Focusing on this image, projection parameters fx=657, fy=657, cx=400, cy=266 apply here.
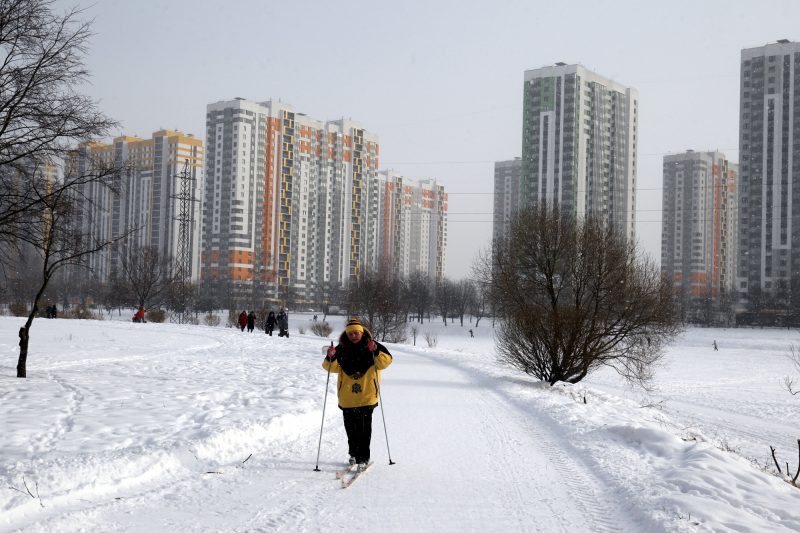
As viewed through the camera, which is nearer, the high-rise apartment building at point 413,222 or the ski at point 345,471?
the ski at point 345,471

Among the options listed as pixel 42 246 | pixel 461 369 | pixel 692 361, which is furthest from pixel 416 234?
pixel 42 246

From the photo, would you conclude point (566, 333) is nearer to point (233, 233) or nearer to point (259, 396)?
point (259, 396)

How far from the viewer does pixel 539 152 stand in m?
89.9

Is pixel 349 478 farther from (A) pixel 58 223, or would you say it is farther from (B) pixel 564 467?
(A) pixel 58 223

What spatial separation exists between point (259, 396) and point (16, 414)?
4.57m

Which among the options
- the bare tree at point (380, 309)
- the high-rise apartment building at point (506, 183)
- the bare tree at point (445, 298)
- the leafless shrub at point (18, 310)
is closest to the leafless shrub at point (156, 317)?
the leafless shrub at point (18, 310)

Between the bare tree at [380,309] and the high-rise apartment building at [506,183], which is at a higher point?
the high-rise apartment building at [506,183]

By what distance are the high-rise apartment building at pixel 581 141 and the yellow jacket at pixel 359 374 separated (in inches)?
3205

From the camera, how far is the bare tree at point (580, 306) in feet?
74.3

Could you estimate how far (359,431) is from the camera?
306 inches

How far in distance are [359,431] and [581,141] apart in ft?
284

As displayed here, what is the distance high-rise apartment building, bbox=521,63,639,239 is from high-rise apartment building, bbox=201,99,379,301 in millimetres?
30432

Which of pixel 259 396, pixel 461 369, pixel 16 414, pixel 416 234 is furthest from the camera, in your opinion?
pixel 416 234

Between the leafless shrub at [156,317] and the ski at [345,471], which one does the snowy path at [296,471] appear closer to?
the ski at [345,471]
